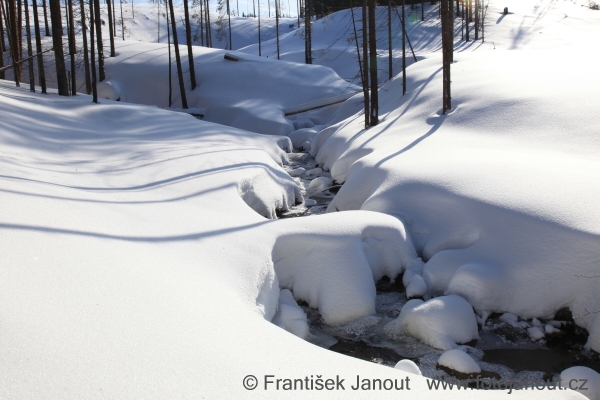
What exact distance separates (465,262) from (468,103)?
264 inches

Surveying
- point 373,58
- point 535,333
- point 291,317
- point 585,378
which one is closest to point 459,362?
point 585,378

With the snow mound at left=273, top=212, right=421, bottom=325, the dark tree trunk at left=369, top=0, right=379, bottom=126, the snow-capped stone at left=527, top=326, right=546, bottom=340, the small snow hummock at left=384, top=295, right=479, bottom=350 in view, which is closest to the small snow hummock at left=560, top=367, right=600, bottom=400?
the snow-capped stone at left=527, top=326, right=546, bottom=340

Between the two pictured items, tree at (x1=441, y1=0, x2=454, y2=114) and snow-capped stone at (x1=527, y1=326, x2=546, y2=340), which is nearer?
snow-capped stone at (x1=527, y1=326, x2=546, y2=340)

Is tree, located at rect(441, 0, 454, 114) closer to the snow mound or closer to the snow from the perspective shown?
the snow mound

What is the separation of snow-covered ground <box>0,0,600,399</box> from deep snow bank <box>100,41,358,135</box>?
27.2ft

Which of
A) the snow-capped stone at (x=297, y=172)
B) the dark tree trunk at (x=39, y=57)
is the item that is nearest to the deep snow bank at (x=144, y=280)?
the snow-capped stone at (x=297, y=172)

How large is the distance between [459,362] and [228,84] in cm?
2017

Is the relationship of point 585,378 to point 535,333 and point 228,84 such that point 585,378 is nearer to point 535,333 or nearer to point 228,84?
point 535,333

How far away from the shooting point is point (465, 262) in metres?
5.48

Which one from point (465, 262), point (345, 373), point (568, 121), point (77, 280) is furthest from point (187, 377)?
point (568, 121)

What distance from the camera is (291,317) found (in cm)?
487

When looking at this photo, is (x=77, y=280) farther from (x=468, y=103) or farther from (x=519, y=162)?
(x=468, y=103)

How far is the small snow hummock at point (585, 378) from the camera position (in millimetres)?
3727

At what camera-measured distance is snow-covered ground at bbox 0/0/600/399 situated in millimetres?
2787
